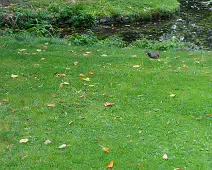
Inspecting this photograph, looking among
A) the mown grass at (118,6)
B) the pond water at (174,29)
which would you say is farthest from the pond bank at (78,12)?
the pond water at (174,29)

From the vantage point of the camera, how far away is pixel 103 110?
5.79 m

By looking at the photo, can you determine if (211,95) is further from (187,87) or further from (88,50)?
(88,50)

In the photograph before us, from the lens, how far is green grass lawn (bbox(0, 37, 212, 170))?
4.52 meters

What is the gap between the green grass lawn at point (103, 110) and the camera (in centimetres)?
452

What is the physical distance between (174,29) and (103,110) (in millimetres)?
9479

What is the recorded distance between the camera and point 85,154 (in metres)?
4.57

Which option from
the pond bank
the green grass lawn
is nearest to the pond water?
the pond bank

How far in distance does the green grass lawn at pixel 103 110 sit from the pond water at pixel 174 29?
4344mm

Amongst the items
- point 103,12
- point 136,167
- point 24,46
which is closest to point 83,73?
point 24,46

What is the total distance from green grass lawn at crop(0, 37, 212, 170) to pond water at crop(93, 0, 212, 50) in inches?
171

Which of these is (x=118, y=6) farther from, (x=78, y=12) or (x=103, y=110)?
(x=103, y=110)

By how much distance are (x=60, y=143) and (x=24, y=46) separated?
16.9 ft

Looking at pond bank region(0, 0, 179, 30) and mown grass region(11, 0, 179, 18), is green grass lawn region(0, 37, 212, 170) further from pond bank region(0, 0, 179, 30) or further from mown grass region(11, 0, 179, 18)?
mown grass region(11, 0, 179, 18)

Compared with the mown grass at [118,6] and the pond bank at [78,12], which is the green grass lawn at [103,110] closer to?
the pond bank at [78,12]
